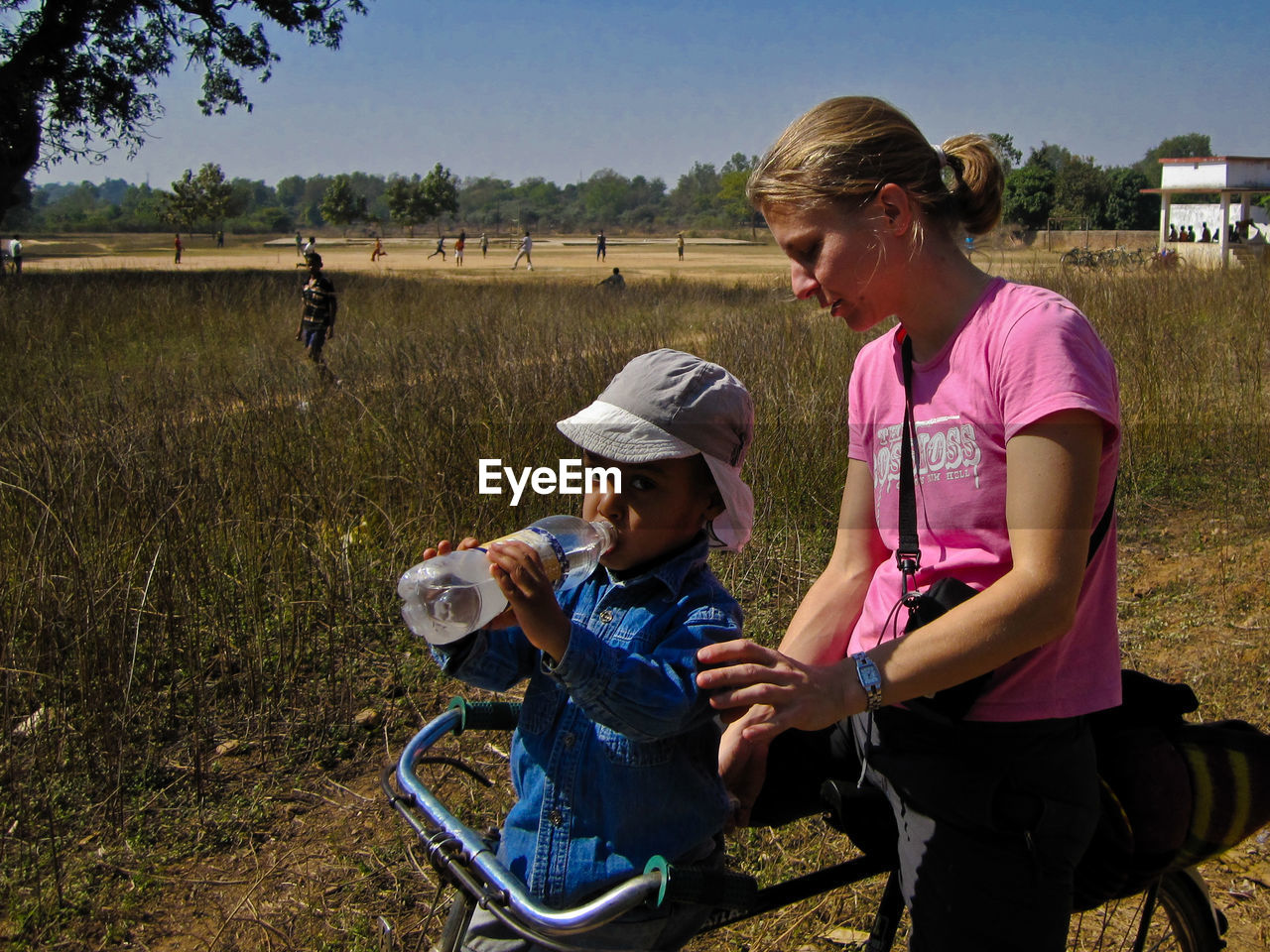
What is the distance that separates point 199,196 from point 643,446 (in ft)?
304

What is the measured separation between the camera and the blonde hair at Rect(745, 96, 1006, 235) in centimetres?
157

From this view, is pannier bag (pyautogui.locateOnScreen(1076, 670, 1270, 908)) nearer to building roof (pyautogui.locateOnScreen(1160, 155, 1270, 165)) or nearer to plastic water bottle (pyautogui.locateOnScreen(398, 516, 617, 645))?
plastic water bottle (pyautogui.locateOnScreen(398, 516, 617, 645))

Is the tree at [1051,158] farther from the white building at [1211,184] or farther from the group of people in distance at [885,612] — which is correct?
the group of people in distance at [885,612]

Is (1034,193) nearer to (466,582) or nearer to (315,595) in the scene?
(315,595)

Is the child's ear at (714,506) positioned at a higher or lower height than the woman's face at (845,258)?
lower

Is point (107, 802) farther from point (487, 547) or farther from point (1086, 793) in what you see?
point (1086, 793)

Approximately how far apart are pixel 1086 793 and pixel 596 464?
881 millimetres

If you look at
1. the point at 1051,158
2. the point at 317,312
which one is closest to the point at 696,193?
the point at 1051,158

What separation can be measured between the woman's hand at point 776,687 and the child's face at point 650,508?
320mm

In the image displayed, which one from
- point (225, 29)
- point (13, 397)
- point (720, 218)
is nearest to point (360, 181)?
point (720, 218)

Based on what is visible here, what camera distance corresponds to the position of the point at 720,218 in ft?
364

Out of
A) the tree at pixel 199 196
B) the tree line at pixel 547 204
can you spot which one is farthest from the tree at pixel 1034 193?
the tree at pixel 199 196

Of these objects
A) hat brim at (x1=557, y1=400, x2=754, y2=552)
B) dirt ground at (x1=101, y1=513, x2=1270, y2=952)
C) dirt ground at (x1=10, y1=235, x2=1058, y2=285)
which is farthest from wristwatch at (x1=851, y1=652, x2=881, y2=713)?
dirt ground at (x1=10, y1=235, x2=1058, y2=285)

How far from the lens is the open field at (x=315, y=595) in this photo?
9.42 ft
